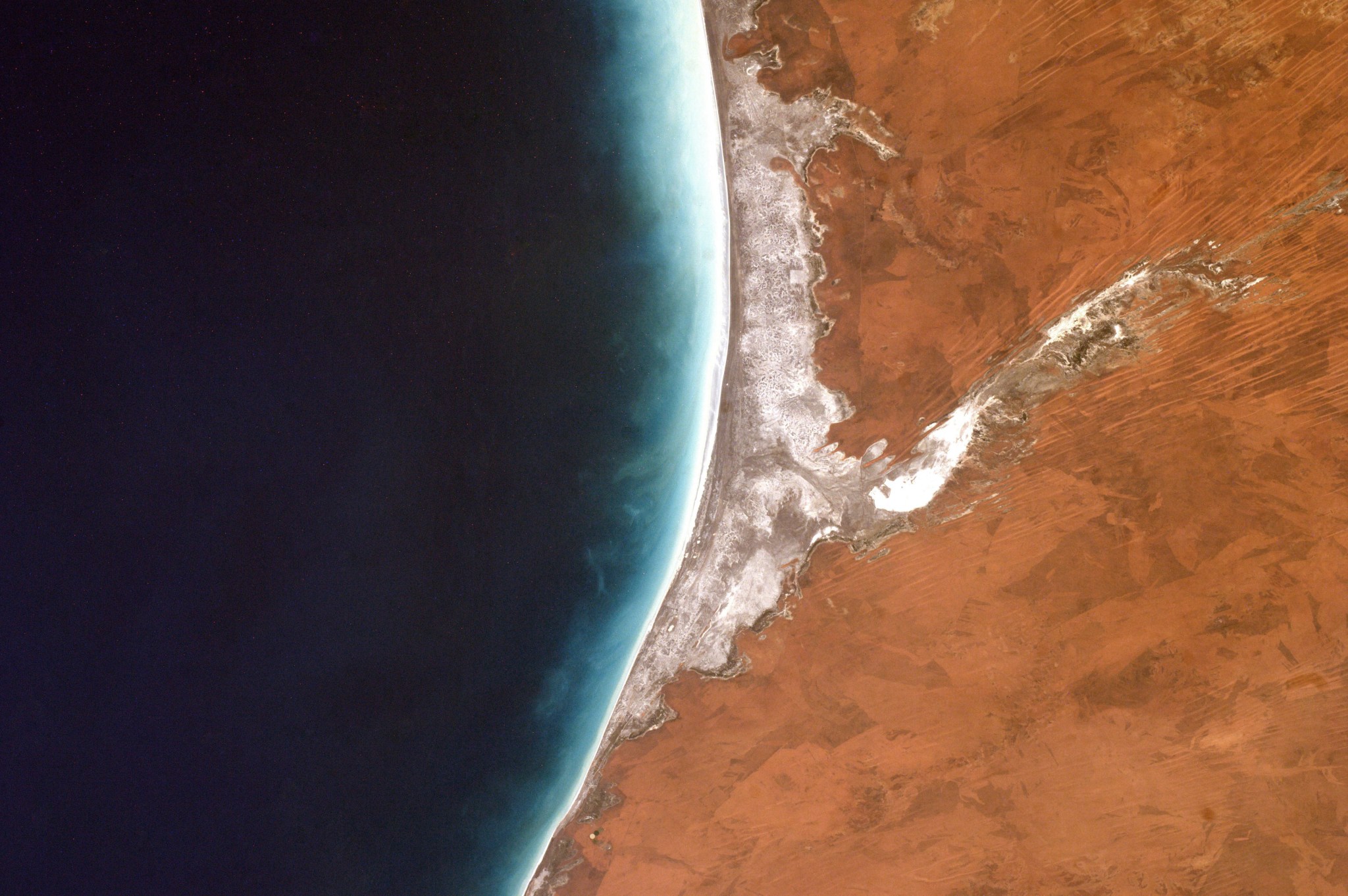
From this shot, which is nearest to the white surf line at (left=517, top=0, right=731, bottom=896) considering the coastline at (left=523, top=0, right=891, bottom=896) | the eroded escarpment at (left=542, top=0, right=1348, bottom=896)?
the coastline at (left=523, top=0, right=891, bottom=896)

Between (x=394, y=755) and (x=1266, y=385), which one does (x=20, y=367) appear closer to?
(x=394, y=755)

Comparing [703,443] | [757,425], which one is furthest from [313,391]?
[757,425]

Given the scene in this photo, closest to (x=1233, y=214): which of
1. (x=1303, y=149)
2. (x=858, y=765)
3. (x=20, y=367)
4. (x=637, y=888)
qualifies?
(x=1303, y=149)

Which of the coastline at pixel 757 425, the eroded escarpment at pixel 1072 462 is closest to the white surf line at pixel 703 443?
the coastline at pixel 757 425

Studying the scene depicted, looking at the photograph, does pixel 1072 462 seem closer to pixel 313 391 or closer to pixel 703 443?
pixel 703 443

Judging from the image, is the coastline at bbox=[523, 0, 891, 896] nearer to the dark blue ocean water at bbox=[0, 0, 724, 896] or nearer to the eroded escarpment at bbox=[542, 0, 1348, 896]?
the eroded escarpment at bbox=[542, 0, 1348, 896]

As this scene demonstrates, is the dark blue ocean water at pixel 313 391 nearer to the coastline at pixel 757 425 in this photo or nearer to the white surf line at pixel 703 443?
the white surf line at pixel 703 443
